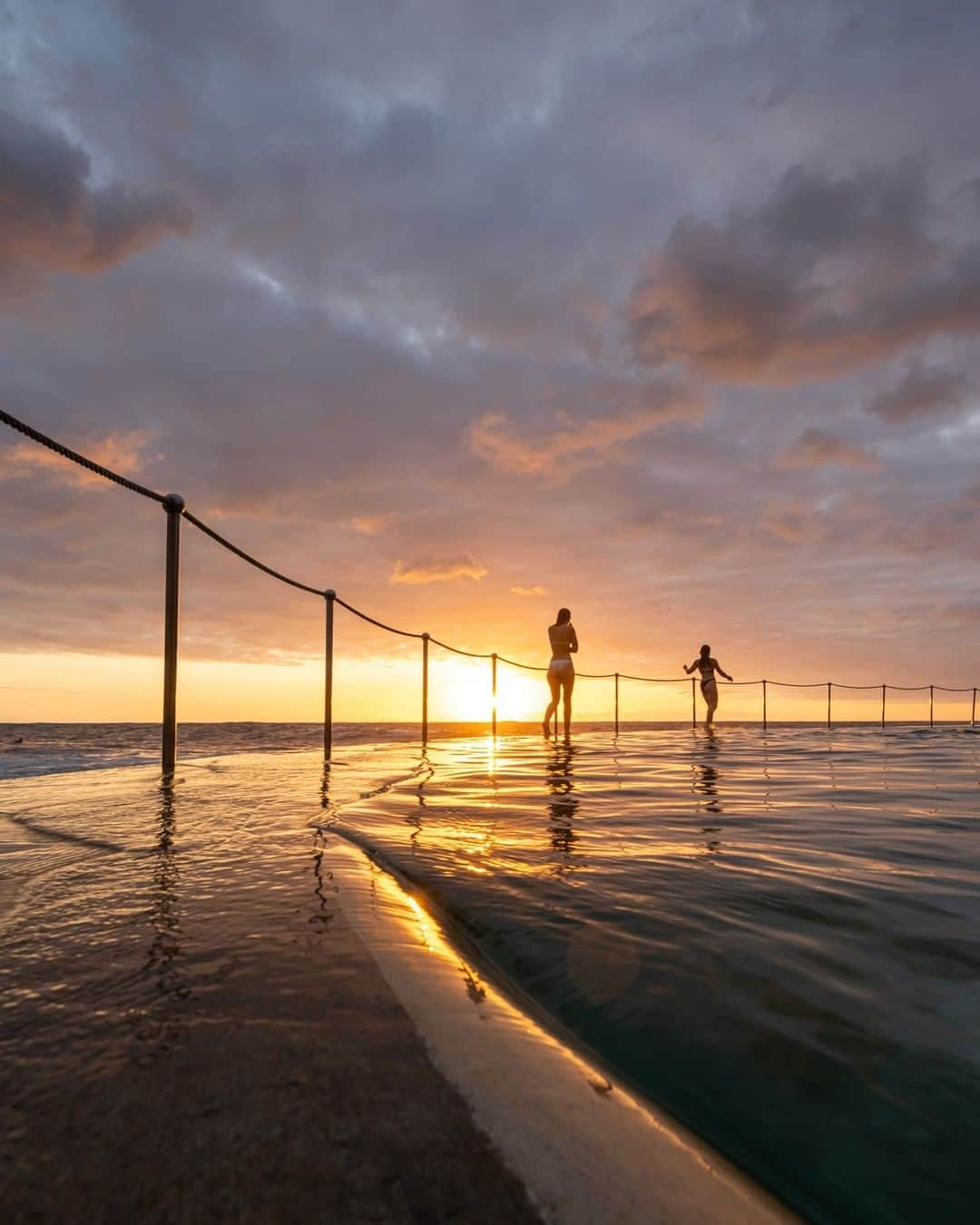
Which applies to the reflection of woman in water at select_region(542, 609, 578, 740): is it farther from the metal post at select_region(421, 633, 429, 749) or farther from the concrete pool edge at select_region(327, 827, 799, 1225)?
the concrete pool edge at select_region(327, 827, 799, 1225)

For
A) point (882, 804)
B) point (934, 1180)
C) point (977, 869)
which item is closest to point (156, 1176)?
point (934, 1180)

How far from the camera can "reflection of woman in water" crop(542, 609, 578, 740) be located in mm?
12906

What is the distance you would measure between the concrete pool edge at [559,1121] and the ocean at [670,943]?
2.6 inches

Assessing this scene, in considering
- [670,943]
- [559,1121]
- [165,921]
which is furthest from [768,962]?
[165,921]

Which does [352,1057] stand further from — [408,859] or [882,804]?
[882,804]

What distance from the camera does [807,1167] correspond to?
81 cm


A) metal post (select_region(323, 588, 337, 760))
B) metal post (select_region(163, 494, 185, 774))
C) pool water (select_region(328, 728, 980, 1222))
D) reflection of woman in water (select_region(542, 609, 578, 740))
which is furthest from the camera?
reflection of woman in water (select_region(542, 609, 578, 740))

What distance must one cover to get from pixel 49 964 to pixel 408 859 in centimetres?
116

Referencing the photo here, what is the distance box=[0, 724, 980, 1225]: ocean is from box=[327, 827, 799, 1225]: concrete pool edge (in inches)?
2.6

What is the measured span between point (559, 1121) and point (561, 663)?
12.3 m

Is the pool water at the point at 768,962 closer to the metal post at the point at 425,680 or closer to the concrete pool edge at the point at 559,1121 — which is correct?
the concrete pool edge at the point at 559,1121

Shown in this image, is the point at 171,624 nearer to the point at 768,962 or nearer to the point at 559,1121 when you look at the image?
the point at 768,962

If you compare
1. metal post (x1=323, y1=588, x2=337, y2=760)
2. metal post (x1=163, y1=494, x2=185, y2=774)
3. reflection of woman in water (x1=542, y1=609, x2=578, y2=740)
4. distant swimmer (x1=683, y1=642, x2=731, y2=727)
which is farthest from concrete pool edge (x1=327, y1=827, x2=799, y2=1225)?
distant swimmer (x1=683, y1=642, x2=731, y2=727)

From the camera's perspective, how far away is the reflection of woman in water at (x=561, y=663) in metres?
12.9
